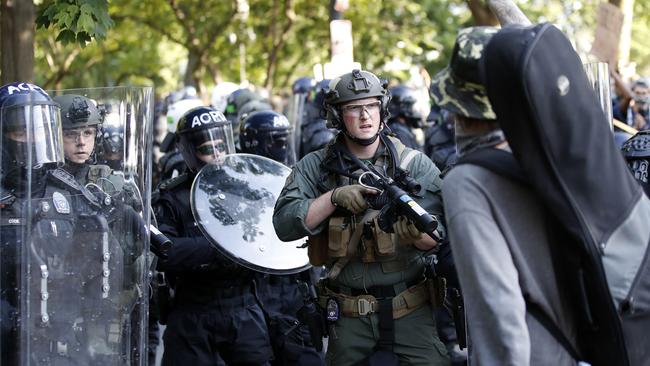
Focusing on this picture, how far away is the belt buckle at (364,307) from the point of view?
5.00 metres

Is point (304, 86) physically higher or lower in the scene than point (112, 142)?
lower

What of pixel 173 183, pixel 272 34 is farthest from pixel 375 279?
pixel 272 34

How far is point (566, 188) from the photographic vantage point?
311 centimetres

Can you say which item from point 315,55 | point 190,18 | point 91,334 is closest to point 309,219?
point 91,334

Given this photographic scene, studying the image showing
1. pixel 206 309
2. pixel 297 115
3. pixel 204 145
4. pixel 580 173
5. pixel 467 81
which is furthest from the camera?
pixel 297 115

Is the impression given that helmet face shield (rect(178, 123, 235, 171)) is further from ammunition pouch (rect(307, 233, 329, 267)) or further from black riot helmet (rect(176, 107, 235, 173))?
ammunition pouch (rect(307, 233, 329, 267))

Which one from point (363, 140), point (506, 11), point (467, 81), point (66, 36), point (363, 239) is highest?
point (506, 11)

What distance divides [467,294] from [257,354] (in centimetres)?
327

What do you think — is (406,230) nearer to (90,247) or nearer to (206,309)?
(90,247)

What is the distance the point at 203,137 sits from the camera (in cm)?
668

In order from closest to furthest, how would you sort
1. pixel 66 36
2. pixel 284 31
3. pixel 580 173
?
pixel 580 173 < pixel 66 36 < pixel 284 31

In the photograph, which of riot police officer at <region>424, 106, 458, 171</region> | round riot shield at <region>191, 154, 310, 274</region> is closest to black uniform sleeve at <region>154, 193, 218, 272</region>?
round riot shield at <region>191, 154, 310, 274</region>

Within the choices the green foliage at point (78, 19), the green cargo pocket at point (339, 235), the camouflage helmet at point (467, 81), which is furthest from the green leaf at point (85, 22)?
the camouflage helmet at point (467, 81)

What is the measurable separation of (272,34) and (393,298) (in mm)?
21281
